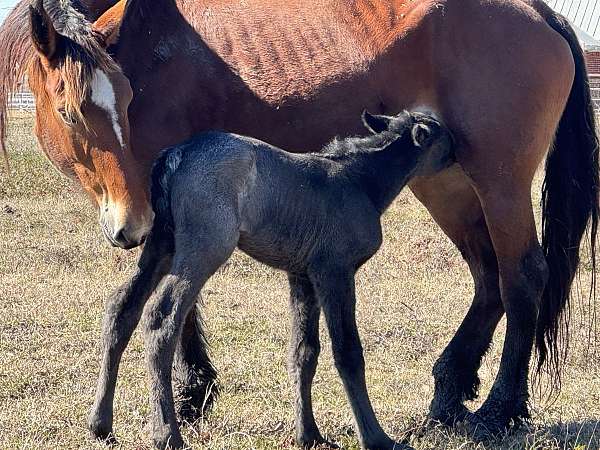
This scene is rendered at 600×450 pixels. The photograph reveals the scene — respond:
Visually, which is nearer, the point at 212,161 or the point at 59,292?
the point at 212,161

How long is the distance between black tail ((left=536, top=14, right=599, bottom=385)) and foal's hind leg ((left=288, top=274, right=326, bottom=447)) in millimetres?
1537

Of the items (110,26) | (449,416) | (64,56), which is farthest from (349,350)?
(110,26)

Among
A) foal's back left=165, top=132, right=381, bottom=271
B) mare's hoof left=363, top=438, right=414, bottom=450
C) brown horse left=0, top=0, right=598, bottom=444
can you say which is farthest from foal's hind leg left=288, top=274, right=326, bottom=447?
brown horse left=0, top=0, right=598, bottom=444

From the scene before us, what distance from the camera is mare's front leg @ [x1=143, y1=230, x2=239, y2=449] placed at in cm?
392

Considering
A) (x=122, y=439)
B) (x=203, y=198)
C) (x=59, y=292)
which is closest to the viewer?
(x=203, y=198)

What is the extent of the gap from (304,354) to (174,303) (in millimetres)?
911

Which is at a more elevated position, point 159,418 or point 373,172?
point 373,172

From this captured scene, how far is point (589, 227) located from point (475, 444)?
5.29 feet

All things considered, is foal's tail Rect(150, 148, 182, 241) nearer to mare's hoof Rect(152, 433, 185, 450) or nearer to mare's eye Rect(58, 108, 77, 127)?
mare's eye Rect(58, 108, 77, 127)

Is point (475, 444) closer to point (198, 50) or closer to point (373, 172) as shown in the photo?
point (373, 172)

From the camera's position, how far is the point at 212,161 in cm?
403

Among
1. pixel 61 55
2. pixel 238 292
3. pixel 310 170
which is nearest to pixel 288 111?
pixel 310 170

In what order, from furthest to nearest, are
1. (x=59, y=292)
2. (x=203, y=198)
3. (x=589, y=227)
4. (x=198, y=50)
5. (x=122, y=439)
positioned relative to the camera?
(x=59, y=292) → (x=589, y=227) → (x=198, y=50) → (x=122, y=439) → (x=203, y=198)

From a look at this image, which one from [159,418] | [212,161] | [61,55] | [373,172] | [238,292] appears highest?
[61,55]
